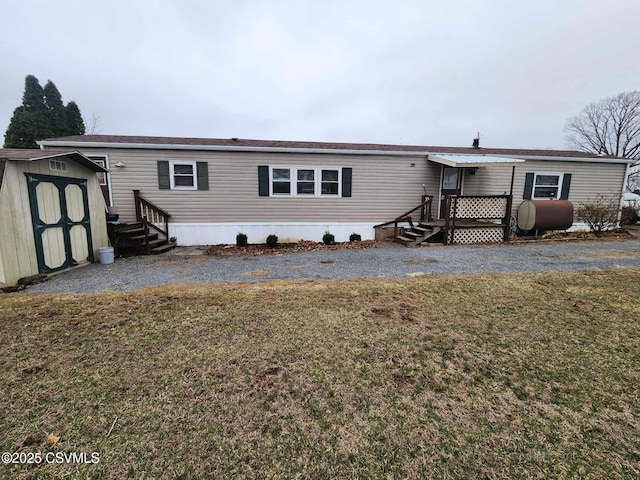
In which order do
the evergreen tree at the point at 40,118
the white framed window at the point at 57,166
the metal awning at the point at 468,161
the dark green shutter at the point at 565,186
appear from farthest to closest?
the evergreen tree at the point at 40,118 → the dark green shutter at the point at 565,186 → the metal awning at the point at 468,161 → the white framed window at the point at 57,166

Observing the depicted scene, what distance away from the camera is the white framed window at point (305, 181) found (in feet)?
33.6

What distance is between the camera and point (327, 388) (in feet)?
7.85

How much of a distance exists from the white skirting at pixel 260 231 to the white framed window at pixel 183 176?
1.34 m

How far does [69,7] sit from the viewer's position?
10.8 m

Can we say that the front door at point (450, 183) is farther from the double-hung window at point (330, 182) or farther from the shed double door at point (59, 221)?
the shed double door at point (59, 221)

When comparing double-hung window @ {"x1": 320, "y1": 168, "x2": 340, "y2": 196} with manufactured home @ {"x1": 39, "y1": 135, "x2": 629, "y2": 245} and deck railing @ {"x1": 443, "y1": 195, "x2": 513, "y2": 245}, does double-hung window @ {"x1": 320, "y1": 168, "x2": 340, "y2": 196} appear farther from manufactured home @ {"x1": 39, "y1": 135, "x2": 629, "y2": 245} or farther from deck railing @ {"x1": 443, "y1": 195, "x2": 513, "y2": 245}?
deck railing @ {"x1": 443, "y1": 195, "x2": 513, "y2": 245}

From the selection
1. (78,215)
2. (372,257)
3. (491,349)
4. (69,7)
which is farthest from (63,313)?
(69,7)

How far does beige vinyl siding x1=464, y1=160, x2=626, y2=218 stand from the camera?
11188mm

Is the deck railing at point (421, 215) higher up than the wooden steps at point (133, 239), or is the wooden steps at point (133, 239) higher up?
the deck railing at point (421, 215)

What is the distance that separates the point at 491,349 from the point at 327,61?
17948 mm

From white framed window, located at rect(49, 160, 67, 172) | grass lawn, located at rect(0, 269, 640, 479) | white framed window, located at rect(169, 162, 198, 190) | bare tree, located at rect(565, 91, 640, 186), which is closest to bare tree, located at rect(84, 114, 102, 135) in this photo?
white framed window, located at rect(169, 162, 198, 190)

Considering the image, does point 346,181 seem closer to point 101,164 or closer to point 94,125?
point 101,164

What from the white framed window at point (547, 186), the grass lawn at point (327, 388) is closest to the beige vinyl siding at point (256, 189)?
the white framed window at point (547, 186)

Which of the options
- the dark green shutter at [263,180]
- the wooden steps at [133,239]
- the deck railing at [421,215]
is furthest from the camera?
the deck railing at [421,215]
